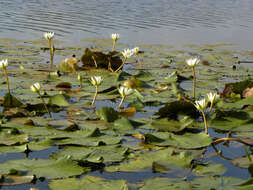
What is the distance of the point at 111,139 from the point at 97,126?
29 cm

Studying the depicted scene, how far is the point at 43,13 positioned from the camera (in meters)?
11.1

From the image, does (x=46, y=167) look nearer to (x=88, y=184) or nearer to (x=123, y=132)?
(x=88, y=184)

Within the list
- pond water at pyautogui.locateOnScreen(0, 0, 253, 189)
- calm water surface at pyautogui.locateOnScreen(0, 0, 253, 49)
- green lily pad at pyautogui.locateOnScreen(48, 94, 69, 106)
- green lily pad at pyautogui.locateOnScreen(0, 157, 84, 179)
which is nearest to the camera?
green lily pad at pyautogui.locateOnScreen(0, 157, 84, 179)

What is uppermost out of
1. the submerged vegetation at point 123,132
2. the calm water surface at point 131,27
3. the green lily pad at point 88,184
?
the calm water surface at point 131,27

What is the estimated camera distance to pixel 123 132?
8.33 ft

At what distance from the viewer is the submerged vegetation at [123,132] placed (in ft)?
6.16

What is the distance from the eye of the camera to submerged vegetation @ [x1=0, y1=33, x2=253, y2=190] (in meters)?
1.88

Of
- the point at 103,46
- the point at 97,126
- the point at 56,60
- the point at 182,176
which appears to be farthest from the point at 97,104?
the point at 103,46

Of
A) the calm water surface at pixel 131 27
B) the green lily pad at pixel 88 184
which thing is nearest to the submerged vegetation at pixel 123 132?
the green lily pad at pixel 88 184

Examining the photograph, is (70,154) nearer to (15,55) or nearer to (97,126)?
(97,126)

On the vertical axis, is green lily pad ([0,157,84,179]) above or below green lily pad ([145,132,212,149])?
below

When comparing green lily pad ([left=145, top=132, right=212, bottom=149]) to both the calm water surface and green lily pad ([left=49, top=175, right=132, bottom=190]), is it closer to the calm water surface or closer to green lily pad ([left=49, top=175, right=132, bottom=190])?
green lily pad ([left=49, top=175, right=132, bottom=190])

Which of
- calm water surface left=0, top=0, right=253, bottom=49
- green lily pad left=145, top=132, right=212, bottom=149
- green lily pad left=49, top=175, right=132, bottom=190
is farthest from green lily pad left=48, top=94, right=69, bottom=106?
calm water surface left=0, top=0, right=253, bottom=49

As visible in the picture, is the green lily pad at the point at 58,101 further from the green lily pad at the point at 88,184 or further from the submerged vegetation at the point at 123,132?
the green lily pad at the point at 88,184
